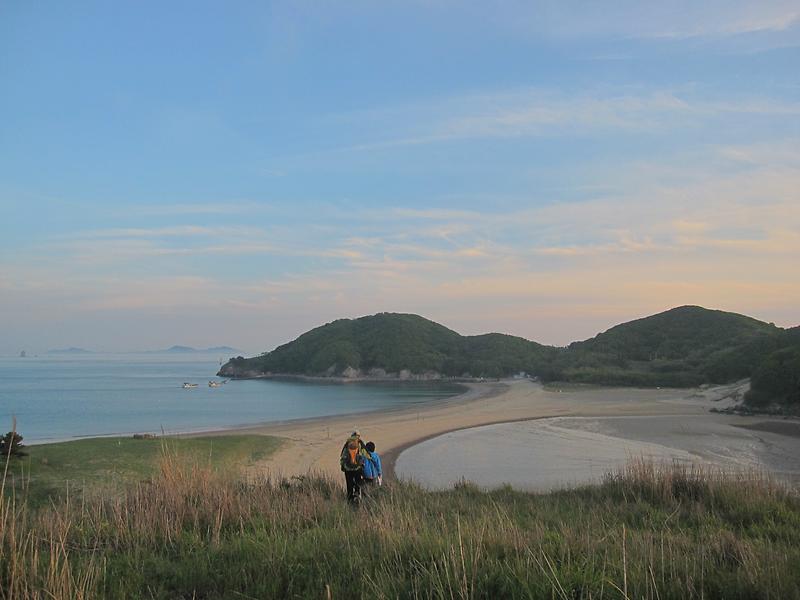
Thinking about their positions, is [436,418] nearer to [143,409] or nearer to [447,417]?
[447,417]

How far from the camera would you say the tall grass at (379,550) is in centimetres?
417

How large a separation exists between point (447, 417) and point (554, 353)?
86686mm

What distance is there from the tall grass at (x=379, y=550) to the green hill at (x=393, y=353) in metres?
98.5

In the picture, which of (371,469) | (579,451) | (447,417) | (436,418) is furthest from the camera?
(447,417)

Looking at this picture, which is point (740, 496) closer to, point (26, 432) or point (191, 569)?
point (191, 569)

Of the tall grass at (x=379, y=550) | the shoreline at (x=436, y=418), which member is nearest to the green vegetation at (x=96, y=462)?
the shoreline at (x=436, y=418)

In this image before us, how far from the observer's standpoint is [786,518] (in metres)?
7.49

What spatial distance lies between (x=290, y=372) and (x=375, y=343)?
63.7ft

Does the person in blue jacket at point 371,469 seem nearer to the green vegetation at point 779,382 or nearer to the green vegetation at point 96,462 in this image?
the green vegetation at point 96,462

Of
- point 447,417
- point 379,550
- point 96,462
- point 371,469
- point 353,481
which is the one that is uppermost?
point 379,550

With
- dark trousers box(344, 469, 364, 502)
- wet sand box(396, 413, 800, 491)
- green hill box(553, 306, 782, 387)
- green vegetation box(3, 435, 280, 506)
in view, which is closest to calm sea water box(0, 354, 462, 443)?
green vegetation box(3, 435, 280, 506)

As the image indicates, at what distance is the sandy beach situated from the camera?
24.0 metres

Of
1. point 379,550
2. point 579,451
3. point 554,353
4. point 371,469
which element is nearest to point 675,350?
point 554,353

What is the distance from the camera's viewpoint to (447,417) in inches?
1620
